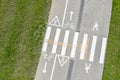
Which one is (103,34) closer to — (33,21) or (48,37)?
(48,37)

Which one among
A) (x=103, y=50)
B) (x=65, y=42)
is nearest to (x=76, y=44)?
(x=65, y=42)

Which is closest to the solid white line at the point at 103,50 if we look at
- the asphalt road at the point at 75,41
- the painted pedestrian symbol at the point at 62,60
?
the asphalt road at the point at 75,41

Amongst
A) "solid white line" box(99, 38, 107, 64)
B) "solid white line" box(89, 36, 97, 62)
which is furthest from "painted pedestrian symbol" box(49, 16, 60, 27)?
A: "solid white line" box(99, 38, 107, 64)

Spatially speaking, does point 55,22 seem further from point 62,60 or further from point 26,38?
point 62,60

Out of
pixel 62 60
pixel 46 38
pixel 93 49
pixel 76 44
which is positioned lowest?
pixel 62 60

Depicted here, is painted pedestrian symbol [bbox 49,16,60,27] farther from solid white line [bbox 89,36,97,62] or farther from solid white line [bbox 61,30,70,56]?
solid white line [bbox 89,36,97,62]

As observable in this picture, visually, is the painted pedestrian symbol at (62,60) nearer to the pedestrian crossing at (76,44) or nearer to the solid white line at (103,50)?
the pedestrian crossing at (76,44)

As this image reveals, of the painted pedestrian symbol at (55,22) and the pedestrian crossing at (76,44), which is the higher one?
the painted pedestrian symbol at (55,22)
